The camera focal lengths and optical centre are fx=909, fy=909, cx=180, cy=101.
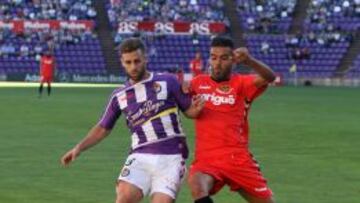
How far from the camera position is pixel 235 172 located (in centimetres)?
823

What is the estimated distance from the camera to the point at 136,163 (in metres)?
7.85

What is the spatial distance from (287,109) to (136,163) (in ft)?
76.5

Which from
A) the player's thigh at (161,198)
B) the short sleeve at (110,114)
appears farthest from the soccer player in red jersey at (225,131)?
the short sleeve at (110,114)

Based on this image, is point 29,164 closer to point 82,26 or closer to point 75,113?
point 75,113

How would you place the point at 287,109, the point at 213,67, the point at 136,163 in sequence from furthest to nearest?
the point at 287,109, the point at 213,67, the point at 136,163

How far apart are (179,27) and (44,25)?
910 cm

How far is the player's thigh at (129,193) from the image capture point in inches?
300

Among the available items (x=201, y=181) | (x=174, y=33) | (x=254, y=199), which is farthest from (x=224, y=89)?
(x=174, y=33)

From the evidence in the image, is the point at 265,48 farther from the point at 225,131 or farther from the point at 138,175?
the point at 138,175

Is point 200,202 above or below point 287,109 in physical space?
above

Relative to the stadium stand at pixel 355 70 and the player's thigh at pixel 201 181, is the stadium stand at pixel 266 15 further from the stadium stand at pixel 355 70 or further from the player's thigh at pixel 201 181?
the player's thigh at pixel 201 181

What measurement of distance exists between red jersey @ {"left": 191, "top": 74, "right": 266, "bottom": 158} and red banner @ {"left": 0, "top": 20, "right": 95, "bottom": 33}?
52844 millimetres

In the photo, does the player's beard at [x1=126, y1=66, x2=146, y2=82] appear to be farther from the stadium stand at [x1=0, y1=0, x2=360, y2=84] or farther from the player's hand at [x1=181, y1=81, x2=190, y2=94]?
the stadium stand at [x1=0, y1=0, x2=360, y2=84]

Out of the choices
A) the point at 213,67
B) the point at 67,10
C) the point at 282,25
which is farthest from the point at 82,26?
the point at 213,67
